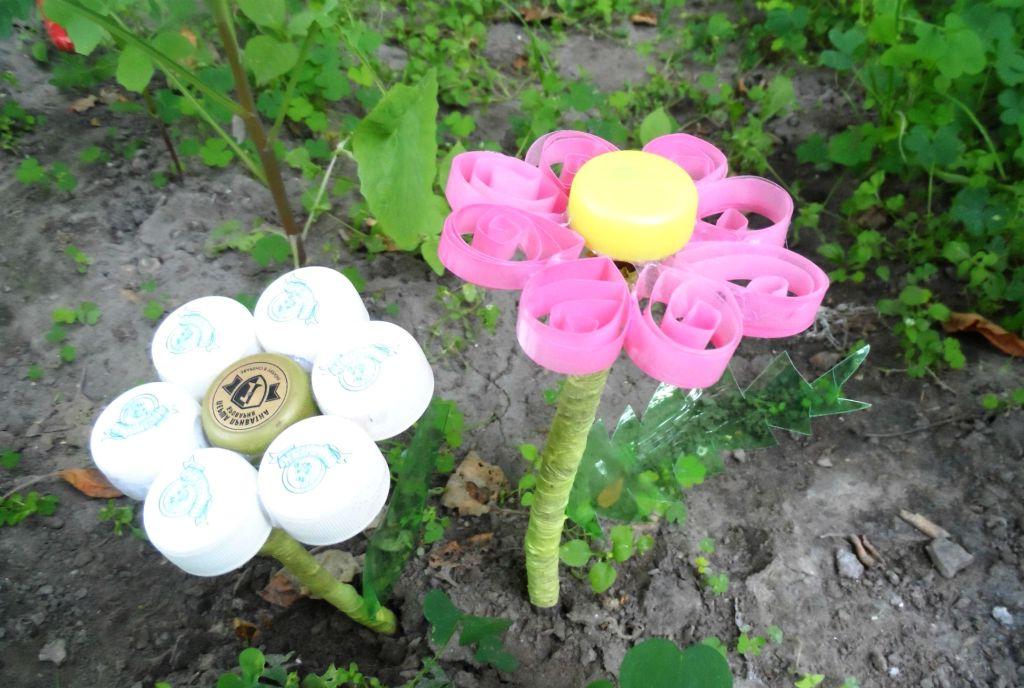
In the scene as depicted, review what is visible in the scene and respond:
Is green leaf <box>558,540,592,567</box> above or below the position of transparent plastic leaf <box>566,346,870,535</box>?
below

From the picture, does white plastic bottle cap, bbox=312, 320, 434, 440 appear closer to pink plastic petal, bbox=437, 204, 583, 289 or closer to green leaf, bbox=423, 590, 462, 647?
pink plastic petal, bbox=437, 204, 583, 289

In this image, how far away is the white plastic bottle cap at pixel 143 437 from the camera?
86 cm

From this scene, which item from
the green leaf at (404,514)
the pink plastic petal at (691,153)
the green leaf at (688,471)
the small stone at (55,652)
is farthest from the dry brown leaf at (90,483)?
the pink plastic petal at (691,153)

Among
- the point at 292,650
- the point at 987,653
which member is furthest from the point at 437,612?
the point at 987,653

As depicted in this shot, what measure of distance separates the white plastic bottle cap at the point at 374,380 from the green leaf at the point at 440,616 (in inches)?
12.0

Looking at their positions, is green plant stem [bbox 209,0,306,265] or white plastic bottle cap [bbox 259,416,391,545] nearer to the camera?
white plastic bottle cap [bbox 259,416,391,545]

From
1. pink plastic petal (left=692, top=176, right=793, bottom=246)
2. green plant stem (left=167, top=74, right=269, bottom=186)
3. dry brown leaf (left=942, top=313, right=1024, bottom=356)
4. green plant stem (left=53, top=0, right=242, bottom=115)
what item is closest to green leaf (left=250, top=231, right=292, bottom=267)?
green plant stem (left=167, top=74, right=269, bottom=186)

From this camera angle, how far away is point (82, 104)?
2.10m

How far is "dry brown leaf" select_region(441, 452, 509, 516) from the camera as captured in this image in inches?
58.0

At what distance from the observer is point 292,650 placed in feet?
4.10

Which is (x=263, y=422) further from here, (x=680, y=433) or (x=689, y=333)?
(x=680, y=433)

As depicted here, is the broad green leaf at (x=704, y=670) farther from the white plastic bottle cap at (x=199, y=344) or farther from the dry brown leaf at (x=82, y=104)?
the dry brown leaf at (x=82, y=104)

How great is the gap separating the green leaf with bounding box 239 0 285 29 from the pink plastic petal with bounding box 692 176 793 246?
84 centimetres

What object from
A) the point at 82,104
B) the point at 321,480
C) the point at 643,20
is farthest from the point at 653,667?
the point at 643,20
